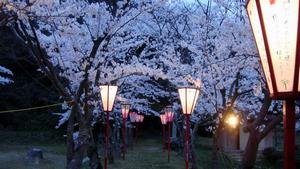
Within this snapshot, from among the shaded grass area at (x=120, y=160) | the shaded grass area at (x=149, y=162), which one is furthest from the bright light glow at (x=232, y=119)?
the shaded grass area at (x=149, y=162)

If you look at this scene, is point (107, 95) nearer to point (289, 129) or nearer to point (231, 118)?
point (289, 129)

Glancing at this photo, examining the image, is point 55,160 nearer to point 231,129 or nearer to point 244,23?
point 244,23

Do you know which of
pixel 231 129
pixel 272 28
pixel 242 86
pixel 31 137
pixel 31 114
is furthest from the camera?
pixel 231 129

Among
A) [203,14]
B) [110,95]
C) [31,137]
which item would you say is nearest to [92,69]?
[110,95]

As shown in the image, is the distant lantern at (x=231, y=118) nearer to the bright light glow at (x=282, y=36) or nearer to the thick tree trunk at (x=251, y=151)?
the thick tree trunk at (x=251, y=151)

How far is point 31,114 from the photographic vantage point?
78.9 feet

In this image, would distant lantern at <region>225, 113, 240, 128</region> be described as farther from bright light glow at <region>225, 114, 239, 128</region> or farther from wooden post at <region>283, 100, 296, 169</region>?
wooden post at <region>283, 100, 296, 169</region>

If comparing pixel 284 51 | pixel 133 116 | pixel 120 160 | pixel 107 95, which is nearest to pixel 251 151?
pixel 107 95

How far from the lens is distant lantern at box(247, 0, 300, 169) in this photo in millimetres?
1926

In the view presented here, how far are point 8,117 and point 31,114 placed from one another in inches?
55.5

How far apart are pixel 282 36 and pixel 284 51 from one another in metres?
0.07

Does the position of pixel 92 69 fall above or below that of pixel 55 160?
above

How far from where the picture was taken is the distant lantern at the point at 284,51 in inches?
75.8

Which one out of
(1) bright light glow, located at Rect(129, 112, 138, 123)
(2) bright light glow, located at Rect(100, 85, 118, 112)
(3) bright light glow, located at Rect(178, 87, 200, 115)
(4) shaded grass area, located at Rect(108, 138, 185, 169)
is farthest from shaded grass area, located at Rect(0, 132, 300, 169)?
(3) bright light glow, located at Rect(178, 87, 200, 115)
